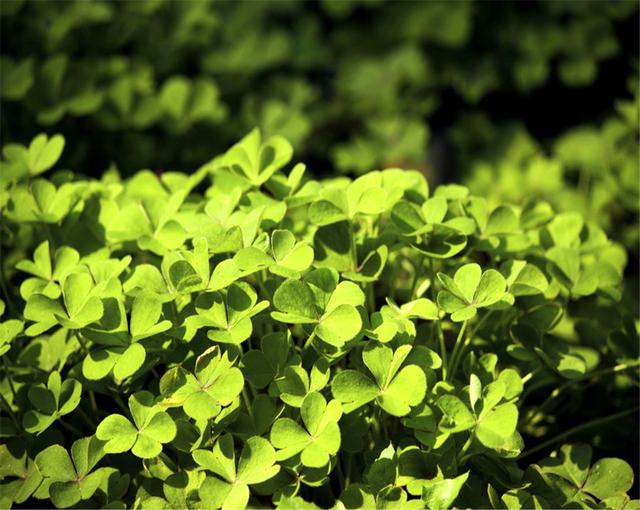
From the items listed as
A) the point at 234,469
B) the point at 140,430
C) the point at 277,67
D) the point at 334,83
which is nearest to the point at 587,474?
the point at 234,469

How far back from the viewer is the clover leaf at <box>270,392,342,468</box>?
995 mm

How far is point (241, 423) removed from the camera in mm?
1106

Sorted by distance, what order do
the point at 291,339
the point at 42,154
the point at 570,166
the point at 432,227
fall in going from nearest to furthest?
the point at 291,339 < the point at 432,227 < the point at 42,154 < the point at 570,166

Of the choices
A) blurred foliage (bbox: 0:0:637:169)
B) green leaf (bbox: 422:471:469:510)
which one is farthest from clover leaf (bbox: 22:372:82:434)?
blurred foliage (bbox: 0:0:637:169)

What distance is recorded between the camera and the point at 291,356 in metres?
1.10

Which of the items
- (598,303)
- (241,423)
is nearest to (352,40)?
(598,303)

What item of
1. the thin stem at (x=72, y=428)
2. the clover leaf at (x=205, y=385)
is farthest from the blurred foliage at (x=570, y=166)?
the thin stem at (x=72, y=428)

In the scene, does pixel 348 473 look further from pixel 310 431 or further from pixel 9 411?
pixel 9 411

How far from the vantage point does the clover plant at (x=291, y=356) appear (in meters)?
1.04

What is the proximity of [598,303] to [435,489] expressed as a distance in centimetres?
88

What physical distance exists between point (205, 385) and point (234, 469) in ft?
0.39

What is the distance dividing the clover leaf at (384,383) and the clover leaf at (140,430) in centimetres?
23

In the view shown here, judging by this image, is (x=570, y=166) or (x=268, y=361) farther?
(x=570, y=166)

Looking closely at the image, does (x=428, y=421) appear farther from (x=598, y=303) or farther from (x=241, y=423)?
(x=598, y=303)
